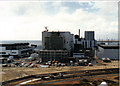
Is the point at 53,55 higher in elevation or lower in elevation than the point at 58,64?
higher

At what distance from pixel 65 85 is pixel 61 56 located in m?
8.91

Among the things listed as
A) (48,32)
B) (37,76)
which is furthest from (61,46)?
(37,76)

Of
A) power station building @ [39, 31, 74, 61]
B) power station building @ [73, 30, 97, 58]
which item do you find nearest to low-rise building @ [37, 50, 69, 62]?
power station building @ [39, 31, 74, 61]

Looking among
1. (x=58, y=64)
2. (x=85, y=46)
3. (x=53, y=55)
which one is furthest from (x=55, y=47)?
(x=85, y=46)

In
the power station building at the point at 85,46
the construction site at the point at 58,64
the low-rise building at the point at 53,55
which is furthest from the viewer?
the power station building at the point at 85,46

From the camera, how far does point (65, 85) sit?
8.34 m

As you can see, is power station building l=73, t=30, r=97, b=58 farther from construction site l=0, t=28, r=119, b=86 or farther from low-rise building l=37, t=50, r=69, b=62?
low-rise building l=37, t=50, r=69, b=62

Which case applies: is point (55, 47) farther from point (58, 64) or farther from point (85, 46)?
point (85, 46)

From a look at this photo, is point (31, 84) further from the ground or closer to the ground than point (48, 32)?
closer to the ground

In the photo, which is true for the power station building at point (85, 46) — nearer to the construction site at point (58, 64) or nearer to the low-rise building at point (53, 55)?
the construction site at point (58, 64)

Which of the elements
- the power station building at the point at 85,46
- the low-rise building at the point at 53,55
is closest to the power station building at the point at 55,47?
the low-rise building at the point at 53,55

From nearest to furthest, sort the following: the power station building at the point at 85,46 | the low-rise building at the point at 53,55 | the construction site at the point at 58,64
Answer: the construction site at the point at 58,64 → the low-rise building at the point at 53,55 → the power station building at the point at 85,46

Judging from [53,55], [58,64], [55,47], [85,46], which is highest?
[55,47]

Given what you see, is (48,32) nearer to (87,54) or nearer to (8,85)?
(87,54)
